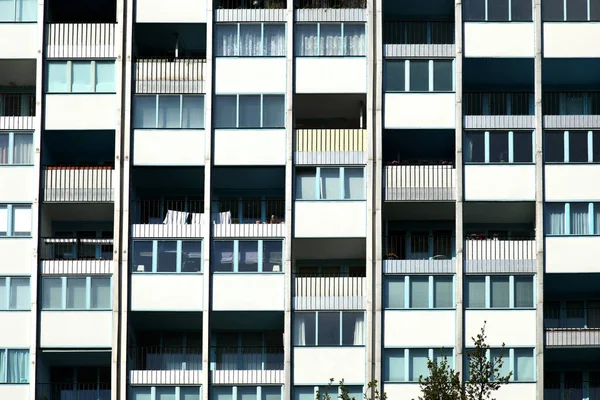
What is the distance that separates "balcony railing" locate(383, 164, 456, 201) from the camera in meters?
61.5

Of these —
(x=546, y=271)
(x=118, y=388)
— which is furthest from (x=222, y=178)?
(x=546, y=271)

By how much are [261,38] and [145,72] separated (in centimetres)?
524

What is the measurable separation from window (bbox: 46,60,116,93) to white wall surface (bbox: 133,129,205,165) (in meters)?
2.58

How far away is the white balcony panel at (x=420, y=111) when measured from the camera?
61781 mm

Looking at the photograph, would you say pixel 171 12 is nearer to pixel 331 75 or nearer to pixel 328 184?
pixel 331 75

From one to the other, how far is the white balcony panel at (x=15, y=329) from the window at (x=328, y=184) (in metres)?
12.5

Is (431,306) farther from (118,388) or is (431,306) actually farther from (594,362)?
(118,388)

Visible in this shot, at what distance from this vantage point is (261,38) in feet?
206

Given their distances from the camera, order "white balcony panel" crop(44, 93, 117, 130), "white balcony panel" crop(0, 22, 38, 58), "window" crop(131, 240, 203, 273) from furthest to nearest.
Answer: "white balcony panel" crop(0, 22, 38, 58)
"white balcony panel" crop(44, 93, 117, 130)
"window" crop(131, 240, 203, 273)

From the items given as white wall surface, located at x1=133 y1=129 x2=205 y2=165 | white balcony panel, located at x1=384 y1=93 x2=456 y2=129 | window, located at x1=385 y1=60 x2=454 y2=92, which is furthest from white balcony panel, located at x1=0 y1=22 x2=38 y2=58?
white balcony panel, located at x1=384 y1=93 x2=456 y2=129

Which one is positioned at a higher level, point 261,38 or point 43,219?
point 261,38

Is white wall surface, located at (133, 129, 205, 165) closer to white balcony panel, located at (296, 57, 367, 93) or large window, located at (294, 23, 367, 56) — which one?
white balcony panel, located at (296, 57, 367, 93)

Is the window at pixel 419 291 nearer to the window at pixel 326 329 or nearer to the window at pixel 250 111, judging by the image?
the window at pixel 326 329

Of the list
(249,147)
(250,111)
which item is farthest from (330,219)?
(250,111)
